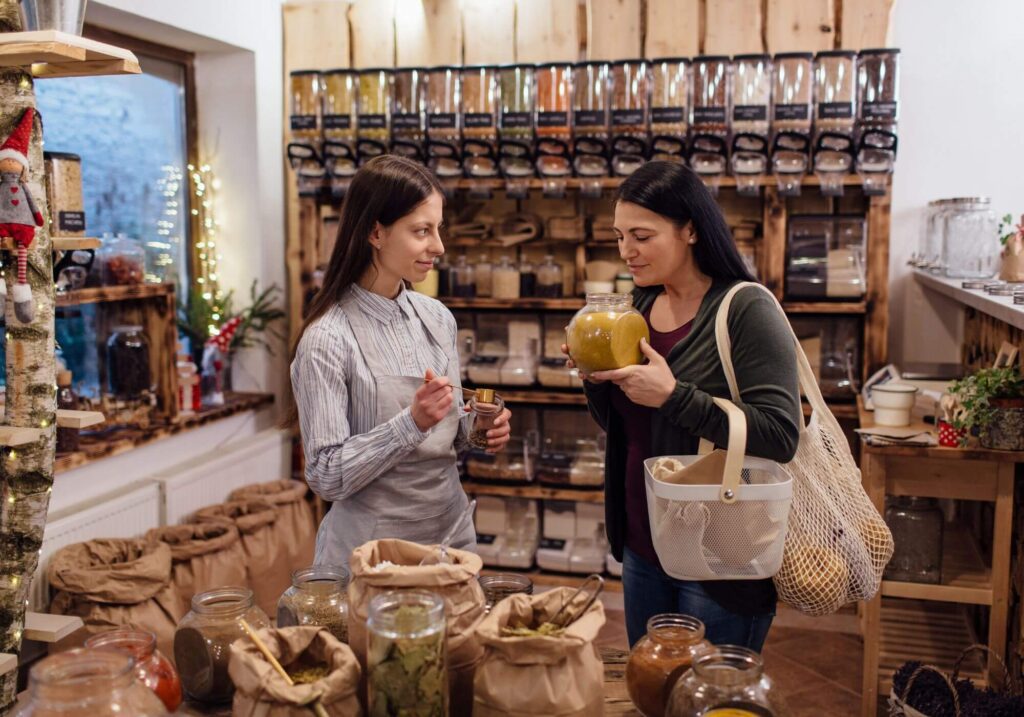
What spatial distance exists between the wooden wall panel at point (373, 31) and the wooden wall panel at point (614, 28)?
0.91 meters

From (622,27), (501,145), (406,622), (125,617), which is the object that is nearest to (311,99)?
(501,145)

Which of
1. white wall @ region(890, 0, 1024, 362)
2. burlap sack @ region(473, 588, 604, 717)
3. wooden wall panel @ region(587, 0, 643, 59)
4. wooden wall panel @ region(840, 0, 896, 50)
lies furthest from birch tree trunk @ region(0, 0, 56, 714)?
white wall @ region(890, 0, 1024, 362)

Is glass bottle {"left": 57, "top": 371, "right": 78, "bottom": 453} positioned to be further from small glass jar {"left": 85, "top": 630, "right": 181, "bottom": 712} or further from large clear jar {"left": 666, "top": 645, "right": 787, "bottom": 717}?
large clear jar {"left": 666, "top": 645, "right": 787, "bottom": 717}

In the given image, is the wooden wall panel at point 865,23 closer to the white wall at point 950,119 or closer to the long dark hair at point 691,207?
the white wall at point 950,119

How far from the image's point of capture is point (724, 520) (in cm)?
154

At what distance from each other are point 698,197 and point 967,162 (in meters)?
2.63

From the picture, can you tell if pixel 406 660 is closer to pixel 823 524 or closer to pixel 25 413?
pixel 823 524

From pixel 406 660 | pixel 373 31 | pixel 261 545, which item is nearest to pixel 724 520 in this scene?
pixel 406 660

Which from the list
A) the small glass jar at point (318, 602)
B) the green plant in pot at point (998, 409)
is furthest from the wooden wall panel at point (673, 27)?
the small glass jar at point (318, 602)

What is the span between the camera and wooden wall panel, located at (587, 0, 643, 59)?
13.3 feet

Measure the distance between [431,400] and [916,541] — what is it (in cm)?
189

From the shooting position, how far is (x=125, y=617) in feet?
9.36

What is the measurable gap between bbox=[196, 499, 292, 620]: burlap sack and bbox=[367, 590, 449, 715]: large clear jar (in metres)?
2.36

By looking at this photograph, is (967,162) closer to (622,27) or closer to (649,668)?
(622,27)
